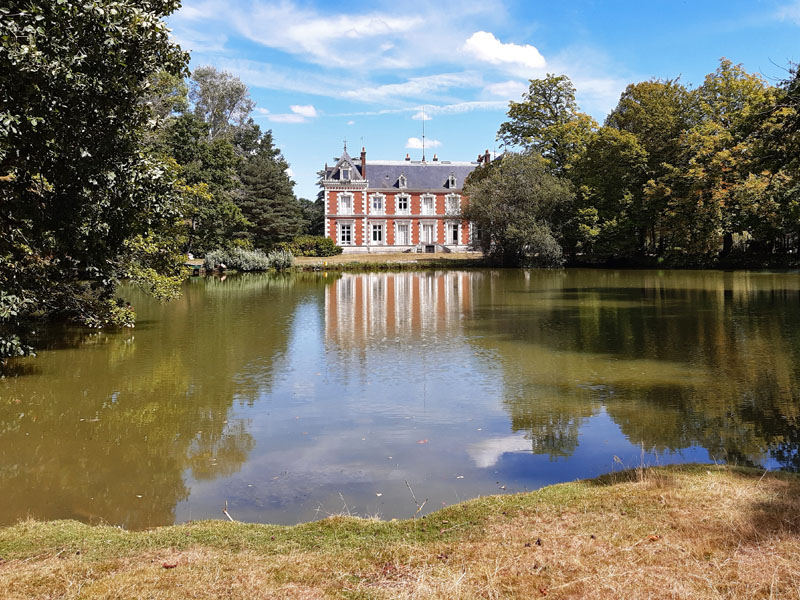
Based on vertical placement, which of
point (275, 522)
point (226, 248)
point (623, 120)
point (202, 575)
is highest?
point (623, 120)

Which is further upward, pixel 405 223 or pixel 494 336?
pixel 405 223

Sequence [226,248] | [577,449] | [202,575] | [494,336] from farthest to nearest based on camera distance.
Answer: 1. [226,248]
2. [494,336]
3. [577,449]
4. [202,575]

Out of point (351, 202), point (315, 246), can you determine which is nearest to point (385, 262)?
point (315, 246)

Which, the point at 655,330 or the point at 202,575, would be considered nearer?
the point at 202,575

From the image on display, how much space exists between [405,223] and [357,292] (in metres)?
33.0

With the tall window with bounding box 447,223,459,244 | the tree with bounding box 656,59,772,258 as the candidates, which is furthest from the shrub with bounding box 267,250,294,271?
the tree with bounding box 656,59,772,258

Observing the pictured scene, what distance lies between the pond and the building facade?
42.1m

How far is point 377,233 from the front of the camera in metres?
59.9

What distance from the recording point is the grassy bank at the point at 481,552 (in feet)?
10.9

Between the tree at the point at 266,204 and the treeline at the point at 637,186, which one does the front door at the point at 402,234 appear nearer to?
the tree at the point at 266,204

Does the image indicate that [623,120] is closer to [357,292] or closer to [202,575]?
[357,292]

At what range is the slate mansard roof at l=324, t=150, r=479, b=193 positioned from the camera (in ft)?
195

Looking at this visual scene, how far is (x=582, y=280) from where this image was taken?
1296 inches

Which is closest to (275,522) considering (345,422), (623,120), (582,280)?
(345,422)
